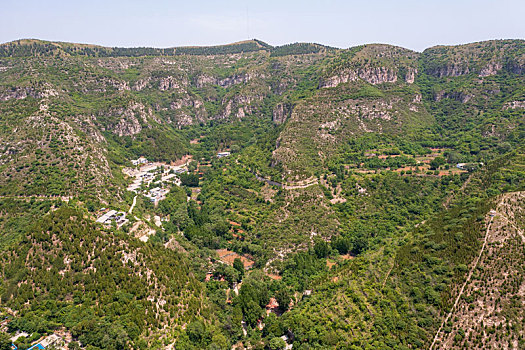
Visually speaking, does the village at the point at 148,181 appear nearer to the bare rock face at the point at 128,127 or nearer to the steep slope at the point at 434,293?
the bare rock face at the point at 128,127

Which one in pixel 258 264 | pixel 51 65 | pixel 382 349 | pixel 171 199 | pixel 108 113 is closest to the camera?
pixel 382 349

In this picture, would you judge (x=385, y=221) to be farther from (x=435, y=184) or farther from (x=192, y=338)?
(x=192, y=338)

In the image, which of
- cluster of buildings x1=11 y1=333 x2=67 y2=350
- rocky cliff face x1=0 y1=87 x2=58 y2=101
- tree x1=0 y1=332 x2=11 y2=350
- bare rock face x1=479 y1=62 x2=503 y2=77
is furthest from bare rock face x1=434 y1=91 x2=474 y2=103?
rocky cliff face x1=0 y1=87 x2=58 y2=101

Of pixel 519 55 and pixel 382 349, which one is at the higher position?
pixel 519 55

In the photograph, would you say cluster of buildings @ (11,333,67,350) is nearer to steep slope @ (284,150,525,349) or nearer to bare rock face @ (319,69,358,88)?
steep slope @ (284,150,525,349)

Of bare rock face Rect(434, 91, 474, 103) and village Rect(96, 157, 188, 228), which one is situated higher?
bare rock face Rect(434, 91, 474, 103)

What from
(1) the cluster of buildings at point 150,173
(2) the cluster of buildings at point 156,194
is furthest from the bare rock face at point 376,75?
(2) the cluster of buildings at point 156,194

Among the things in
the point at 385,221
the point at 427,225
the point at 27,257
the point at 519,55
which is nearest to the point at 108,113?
the point at 27,257
